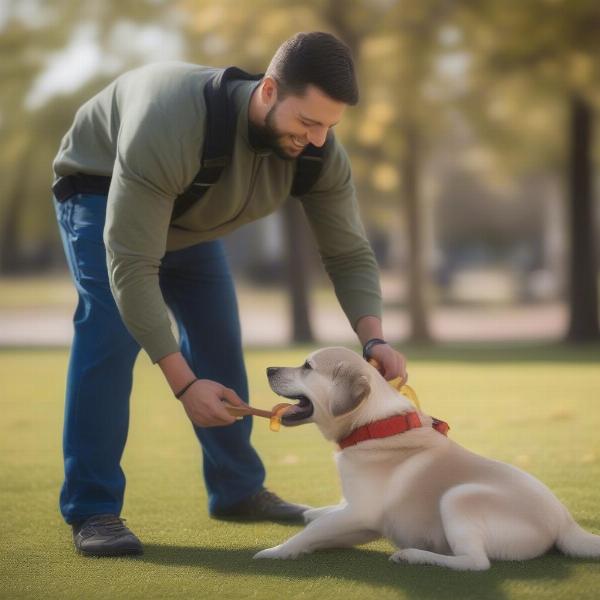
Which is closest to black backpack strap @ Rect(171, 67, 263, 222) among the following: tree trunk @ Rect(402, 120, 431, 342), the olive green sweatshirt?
the olive green sweatshirt

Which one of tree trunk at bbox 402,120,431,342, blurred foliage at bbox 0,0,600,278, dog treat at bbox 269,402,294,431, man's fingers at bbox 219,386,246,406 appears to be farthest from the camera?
tree trunk at bbox 402,120,431,342

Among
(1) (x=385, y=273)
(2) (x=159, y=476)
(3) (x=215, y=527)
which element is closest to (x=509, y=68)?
(2) (x=159, y=476)

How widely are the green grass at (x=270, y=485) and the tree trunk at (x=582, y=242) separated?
14.7 ft

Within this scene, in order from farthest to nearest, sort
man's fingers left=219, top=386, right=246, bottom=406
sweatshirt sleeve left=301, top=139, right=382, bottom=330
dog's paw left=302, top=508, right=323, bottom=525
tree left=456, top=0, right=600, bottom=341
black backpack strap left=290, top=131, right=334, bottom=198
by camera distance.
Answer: tree left=456, top=0, right=600, bottom=341 < dog's paw left=302, top=508, right=323, bottom=525 < sweatshirt sleeve left=301, top=139, right=382, bottom=330 < black backpack strap left=290, top=131, right=334, bottom=198 < man's fingers left=219, top=386, right=246, bottom=406

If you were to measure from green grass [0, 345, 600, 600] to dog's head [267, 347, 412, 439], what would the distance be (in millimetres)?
492

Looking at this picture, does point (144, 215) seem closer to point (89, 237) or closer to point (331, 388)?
point (89, 237)

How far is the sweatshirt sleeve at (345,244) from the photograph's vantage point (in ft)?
13.8

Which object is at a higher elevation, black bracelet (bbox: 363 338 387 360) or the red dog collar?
black bracelet (bbox: 363 338 387 360)

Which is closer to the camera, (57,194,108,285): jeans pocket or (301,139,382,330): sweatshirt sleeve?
(57,194,108,285): jeans pocket

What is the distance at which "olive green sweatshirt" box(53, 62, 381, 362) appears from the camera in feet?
11.7

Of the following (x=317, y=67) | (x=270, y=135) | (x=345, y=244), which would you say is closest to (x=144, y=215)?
(x=270, y=135)

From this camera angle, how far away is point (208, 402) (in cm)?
353

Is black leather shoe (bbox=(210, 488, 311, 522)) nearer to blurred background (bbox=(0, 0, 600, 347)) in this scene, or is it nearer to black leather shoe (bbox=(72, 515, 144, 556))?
black leather shoe (bbox=(72, 515, 144, 556))

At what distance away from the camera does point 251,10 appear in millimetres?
15141
